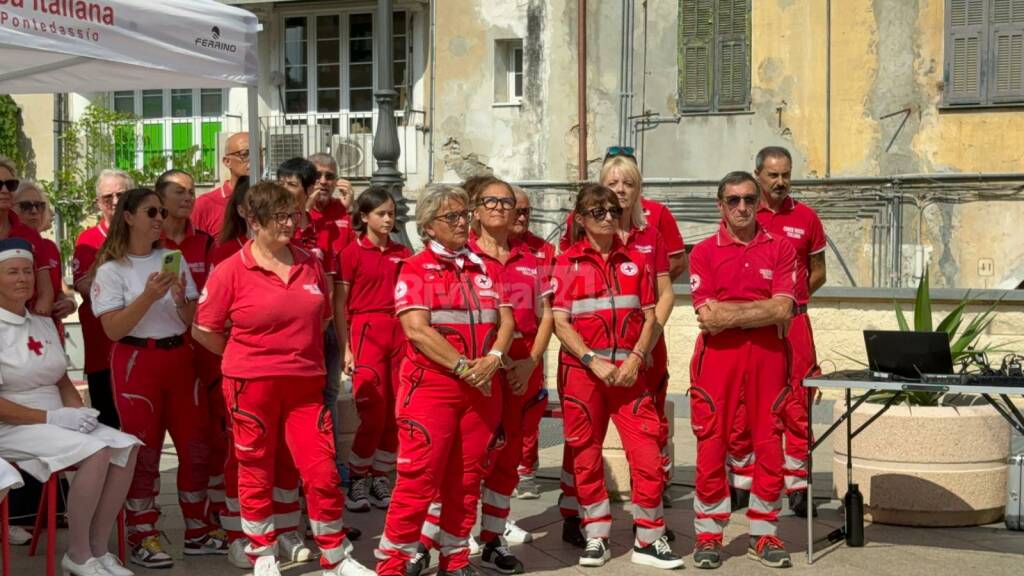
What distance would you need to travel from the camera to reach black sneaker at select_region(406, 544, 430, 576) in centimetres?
734

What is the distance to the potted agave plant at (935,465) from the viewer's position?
8641mm

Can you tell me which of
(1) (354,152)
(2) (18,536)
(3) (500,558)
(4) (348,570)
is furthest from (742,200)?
(1) (354,152)

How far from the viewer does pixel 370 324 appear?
9156 mm

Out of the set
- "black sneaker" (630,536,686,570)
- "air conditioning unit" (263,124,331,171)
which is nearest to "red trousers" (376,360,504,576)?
"black sneaker" (630,536,686,570)

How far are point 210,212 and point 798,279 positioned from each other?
3664 millimetres

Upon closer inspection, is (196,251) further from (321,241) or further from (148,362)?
(321,241)

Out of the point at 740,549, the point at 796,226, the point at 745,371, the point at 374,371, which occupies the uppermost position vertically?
the point at 796,226

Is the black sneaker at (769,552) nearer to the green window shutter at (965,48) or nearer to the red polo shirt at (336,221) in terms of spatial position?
the red polo shirt at (336,221)

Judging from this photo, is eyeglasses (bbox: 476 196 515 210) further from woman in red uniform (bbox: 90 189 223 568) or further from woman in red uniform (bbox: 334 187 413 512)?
woman in red uniform (bbox: 334 187 413 512)

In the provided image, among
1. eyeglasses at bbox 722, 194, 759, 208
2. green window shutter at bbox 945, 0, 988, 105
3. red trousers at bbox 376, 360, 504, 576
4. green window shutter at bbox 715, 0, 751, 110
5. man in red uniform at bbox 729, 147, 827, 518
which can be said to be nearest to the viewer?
red trousers at bbox 376, 360, 504, 576

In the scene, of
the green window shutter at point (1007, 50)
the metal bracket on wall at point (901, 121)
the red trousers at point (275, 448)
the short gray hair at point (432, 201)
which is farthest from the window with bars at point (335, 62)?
the red trousers at point (275, 448)

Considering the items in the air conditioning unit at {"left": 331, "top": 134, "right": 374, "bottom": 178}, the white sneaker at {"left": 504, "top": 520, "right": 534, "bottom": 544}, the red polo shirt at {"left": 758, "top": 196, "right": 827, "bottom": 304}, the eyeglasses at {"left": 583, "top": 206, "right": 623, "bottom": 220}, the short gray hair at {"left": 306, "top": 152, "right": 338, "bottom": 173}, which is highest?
the air conditioning unit at {"left": 331, "top": 134, "right": 374, "bottom": 178}

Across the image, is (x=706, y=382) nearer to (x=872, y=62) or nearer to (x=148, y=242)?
(x=148, y=242)

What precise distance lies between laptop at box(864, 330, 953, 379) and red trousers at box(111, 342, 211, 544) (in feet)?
11.9
